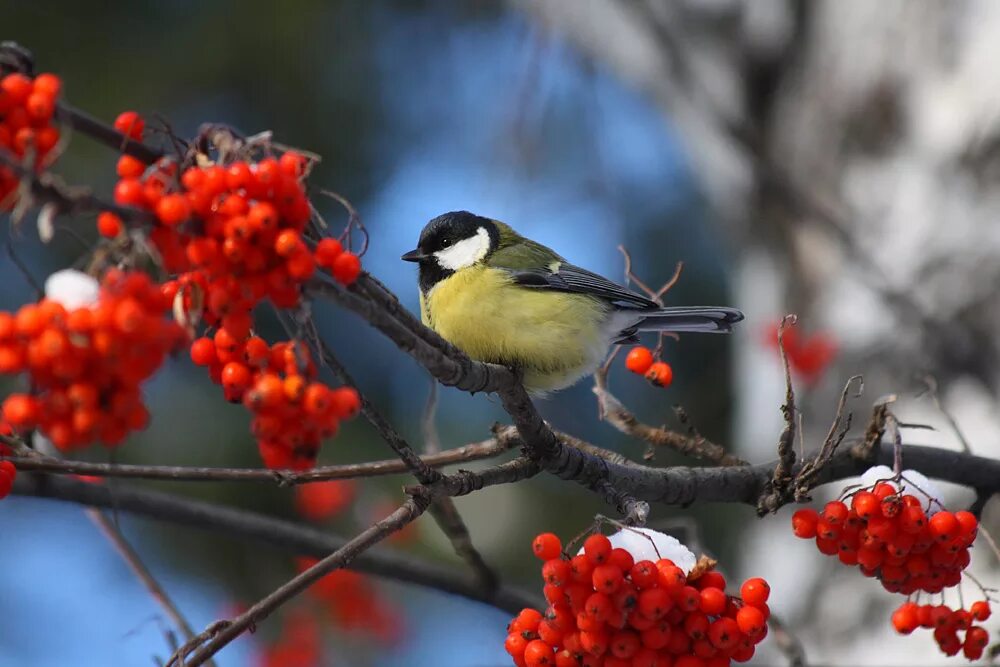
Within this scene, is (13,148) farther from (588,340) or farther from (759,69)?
(759,69)

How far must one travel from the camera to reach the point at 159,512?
235 cm

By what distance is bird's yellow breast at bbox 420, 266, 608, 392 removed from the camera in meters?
2.86

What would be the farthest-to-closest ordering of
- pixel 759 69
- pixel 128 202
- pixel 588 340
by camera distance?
pixel 759 69 → pixel 588 340 → pixel 128 202

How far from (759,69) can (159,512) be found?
3.32 meters

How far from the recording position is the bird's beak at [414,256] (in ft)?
10.2

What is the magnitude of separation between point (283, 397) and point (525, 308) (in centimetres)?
172

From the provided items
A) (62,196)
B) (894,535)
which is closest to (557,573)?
(894,535)

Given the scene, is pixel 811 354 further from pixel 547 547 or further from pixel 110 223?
pixel 110 223

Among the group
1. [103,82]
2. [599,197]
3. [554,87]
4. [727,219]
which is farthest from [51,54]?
[727,219]

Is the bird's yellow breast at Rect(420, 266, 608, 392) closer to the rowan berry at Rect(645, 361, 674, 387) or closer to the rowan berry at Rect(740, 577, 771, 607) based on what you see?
the rowan berry at Rect(645, 361, 674, 387)

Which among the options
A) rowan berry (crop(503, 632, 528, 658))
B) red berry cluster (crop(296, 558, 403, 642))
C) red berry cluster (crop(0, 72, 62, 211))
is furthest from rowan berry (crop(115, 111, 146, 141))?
red berry cluster (crop(296, 558, 403, 642))

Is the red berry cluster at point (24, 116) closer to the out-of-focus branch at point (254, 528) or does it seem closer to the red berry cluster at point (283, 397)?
the red berry cluster at point (283, 397)

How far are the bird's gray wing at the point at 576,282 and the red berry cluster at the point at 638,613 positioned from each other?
5.22ft

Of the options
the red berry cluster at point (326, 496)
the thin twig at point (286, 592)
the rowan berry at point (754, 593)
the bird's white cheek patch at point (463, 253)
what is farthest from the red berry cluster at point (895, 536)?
the red berry cluster at point (326, 496)
